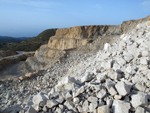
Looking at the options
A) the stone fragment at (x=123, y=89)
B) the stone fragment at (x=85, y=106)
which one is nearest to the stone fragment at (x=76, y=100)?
the stone fragment at (x=85, y=106)

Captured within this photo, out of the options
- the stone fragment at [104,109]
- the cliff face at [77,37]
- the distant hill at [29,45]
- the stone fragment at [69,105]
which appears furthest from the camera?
the distant hill at [29,45]

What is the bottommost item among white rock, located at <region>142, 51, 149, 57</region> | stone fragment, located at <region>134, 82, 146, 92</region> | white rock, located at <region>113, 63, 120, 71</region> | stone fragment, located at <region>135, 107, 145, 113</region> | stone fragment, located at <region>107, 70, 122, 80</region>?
stone fragment, located at <region>135, 107, 145, 113</region>

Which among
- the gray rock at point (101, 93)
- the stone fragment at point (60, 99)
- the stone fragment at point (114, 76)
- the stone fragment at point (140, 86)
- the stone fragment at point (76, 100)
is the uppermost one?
the stone fragment at point (114, 76)

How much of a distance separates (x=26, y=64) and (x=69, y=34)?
1077cm

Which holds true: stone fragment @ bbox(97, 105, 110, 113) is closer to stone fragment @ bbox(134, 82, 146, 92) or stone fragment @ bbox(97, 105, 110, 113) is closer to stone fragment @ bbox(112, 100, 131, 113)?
stone fragment @ bbox(112, 100, 131, 113)

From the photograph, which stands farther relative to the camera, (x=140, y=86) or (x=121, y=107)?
(x=140, y=86)

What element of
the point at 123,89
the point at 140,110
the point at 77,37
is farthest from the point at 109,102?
the point at 77,37

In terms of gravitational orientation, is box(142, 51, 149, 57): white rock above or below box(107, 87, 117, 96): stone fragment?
above

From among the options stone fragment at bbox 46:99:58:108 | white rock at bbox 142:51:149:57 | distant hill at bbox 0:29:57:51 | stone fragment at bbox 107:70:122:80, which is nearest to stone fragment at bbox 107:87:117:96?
stone fragment at bbox 107:70:122:80

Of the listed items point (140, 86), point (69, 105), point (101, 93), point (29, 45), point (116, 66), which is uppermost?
point (116, 66)

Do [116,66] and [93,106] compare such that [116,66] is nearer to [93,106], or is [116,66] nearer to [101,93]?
[101,93]

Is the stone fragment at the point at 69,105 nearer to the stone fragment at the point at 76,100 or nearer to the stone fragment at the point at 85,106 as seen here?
the stone fragment at the point at 76,100

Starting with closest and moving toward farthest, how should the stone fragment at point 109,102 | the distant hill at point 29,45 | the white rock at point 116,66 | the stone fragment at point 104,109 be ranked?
the stone fragment at point 104,109 → the stone fragment at point 109,102 → the white rock at point 116,66 → the distant hill at point 29,45

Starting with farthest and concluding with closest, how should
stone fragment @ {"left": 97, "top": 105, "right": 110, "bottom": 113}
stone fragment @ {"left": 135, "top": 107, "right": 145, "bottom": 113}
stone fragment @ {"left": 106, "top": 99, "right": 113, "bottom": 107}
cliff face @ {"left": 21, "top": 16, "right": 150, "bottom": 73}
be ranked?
cliff face @ {"left": 21, "top": 16, "right": 150, "bottom": 73}, stone fragment @ {"left": 106, "top": 99, "right": 113, "bottom": 107}, stone fragment @ {"left": 97, "top": 105, "right": 110, "bottom": 113}, stone fragment @ {"left": 135, "top": 107, "right": 145, "bottom": 113}
